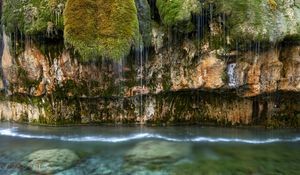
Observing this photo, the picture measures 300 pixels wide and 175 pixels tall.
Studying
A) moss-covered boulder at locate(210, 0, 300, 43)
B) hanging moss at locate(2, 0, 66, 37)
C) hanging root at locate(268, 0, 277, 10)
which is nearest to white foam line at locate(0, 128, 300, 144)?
moss-covered boulder at locate(210, 0, 300, 43)

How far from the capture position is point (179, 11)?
13148 millimetres

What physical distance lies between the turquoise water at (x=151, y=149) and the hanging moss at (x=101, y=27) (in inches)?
127

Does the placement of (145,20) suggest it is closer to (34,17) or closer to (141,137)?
(34,17)

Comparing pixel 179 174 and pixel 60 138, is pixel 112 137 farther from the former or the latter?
pixel 179 174

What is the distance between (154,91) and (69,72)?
3430 mm

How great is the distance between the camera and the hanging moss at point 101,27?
516 inches

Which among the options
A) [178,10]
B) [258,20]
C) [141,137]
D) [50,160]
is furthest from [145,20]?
[50,160]

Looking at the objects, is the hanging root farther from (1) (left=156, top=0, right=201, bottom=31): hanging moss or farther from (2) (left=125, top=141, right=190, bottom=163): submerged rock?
(2) (left=125, top=141, right=190, bottom=163): submerged rock

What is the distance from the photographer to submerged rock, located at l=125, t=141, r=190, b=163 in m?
12.3

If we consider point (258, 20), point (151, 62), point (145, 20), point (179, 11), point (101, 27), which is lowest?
point (151, 62)

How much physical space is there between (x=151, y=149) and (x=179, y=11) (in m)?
4.91

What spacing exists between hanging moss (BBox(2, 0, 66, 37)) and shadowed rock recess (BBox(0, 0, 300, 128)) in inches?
1.5

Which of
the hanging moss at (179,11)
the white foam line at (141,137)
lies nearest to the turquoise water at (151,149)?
the white foam line at (141,137)

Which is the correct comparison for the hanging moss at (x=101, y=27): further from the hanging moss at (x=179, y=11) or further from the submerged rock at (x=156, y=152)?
the submerged rock at (x=156, y=152)
